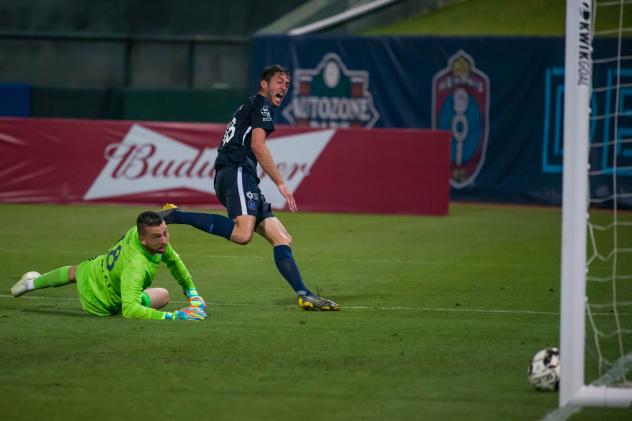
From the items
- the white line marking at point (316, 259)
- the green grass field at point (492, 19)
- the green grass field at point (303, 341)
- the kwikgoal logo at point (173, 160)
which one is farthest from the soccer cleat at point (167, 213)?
the green grass field at point (492, 19)

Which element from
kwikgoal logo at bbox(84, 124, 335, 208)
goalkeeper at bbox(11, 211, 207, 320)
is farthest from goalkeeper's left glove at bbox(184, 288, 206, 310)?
kwikgoal logo at bbox(84, 124, 335, 208)

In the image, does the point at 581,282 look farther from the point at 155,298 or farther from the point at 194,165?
the point at 194,165

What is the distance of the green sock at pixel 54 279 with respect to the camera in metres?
9.55

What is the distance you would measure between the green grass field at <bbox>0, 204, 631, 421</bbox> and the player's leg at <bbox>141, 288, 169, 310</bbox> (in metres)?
0.29

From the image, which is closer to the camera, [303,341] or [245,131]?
[303,341]

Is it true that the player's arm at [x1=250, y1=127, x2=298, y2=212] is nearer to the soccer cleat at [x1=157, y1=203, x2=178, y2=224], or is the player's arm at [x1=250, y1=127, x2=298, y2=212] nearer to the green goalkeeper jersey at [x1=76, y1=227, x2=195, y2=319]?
the soccer cleat at [x1=157, y1=203, x2=178, y2=224]

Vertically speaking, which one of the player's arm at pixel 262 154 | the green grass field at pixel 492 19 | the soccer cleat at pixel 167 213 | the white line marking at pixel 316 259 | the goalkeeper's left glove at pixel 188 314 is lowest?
the goalkeeper's left glove at pixel 188 314

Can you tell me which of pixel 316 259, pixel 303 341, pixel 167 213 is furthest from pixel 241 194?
pixel 316 259

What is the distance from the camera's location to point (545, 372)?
22.3 feet

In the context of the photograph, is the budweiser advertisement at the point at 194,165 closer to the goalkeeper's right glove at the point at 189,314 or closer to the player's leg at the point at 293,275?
the player's leg at the point at 293,275

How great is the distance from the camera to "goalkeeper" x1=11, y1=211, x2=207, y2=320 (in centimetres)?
880

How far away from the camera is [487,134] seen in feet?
72.9

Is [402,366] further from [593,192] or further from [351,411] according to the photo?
[593,192]

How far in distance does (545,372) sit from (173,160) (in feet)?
42.3
